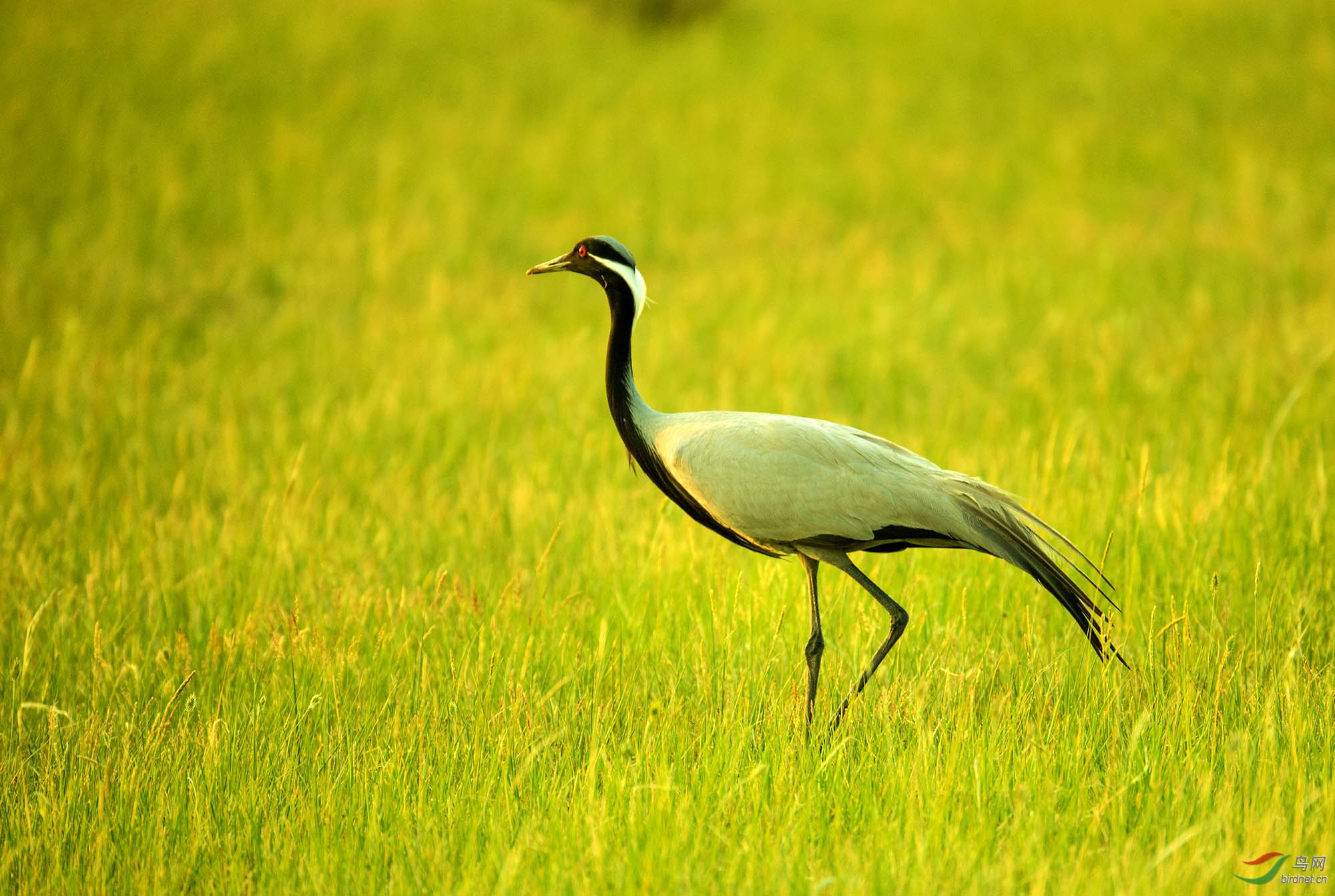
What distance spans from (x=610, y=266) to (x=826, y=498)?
1201 millimetres

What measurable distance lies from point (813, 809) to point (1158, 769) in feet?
3.47

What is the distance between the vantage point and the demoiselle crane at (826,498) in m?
4.18

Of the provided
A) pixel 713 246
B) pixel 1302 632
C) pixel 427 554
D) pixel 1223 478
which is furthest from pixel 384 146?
pixel 1302 632

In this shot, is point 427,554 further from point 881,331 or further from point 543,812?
point 881,331

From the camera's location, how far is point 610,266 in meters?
4.54

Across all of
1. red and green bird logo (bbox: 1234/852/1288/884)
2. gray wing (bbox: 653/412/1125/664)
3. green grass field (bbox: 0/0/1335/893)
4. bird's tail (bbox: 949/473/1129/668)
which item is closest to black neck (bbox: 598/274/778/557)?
gray wing (bbox: 653/412/1125/664)

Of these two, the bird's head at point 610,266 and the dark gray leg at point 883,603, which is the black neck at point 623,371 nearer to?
the bird's head at point 610,266

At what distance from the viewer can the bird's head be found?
455cm

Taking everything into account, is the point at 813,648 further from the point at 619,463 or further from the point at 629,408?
the point at 619,463

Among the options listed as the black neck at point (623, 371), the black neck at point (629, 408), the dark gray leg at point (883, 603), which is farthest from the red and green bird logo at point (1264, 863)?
the black neck at point (623, 371)

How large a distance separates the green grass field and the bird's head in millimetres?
1304

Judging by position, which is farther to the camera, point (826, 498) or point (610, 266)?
point (610, 266)

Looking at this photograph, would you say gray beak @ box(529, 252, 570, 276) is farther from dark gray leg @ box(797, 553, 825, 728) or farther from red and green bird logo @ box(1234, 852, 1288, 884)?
red and green bird logo @ box(1234, 852, 1288, 884)

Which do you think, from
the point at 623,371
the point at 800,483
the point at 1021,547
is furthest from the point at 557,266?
the point at 1021,547
